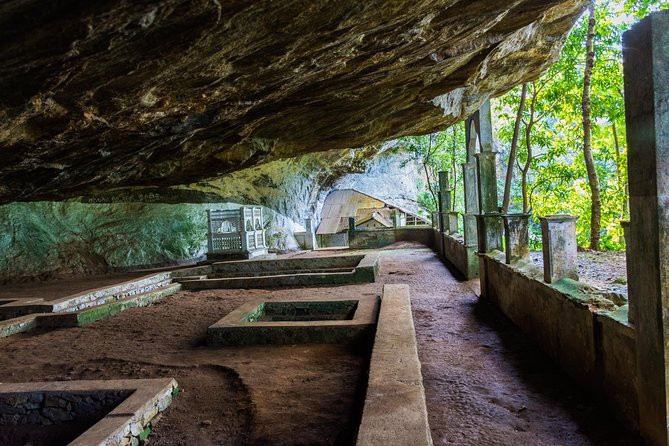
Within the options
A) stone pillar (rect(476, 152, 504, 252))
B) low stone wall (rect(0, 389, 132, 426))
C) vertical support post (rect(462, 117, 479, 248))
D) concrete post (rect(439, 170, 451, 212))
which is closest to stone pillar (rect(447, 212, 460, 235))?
concrete post (rect(439, 170, 451, 212))

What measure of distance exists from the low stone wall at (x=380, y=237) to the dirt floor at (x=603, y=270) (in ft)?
27.9

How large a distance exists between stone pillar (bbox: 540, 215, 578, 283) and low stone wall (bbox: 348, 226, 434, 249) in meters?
13.9

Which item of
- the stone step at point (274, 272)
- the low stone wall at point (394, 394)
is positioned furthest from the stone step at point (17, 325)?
Answer: the low stone wall at point (394, 394)

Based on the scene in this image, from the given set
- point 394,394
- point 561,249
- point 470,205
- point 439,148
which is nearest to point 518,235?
point 561,249

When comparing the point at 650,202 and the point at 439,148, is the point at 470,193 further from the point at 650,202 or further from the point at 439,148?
the point at 439,148

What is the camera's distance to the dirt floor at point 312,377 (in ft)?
9.98

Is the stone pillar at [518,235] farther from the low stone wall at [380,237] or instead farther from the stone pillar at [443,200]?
the low stone wall at [380,237]

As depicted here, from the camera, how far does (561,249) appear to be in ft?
13.7

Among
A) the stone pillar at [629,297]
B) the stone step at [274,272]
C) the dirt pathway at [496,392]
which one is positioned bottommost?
the dirt pathway at [496,392]

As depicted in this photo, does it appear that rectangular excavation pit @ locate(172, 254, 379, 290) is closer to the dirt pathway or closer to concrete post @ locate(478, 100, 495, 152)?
the dirt pathway

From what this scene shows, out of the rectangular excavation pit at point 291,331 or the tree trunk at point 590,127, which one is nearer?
the rectangular excavation pit at point 291,331

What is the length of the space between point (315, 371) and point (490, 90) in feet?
32.6

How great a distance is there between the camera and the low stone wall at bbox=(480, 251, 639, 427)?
2859 mm

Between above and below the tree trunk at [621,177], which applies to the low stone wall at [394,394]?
below
